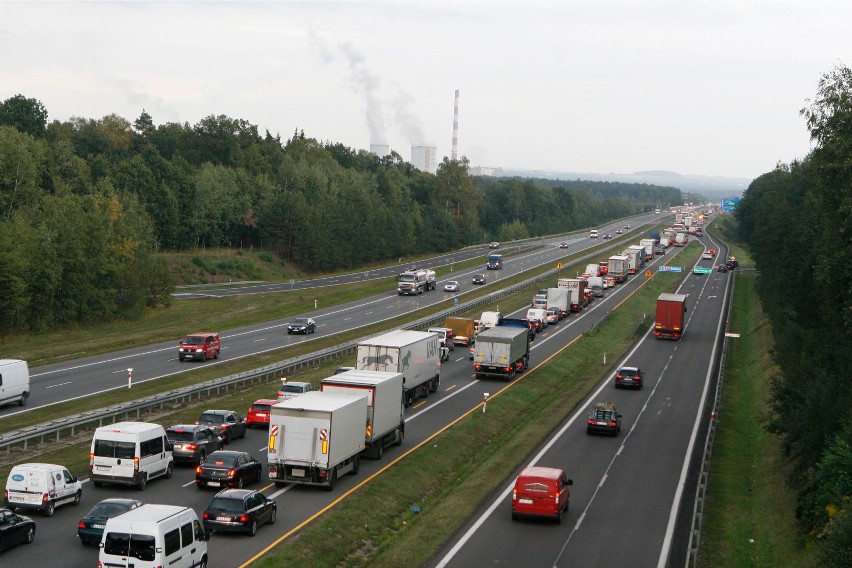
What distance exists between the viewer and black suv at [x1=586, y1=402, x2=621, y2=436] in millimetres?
45750

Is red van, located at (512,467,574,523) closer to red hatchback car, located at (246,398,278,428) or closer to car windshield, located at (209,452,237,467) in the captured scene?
car windshield, located at (209,452,237,467)

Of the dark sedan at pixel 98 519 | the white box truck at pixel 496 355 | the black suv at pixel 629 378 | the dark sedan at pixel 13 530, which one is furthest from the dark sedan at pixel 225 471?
the black suv at pixel 629 378

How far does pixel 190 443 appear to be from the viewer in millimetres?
35500

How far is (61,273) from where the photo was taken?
252ft

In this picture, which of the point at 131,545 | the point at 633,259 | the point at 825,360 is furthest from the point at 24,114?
the point at 131,545

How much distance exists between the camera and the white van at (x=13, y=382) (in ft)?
146

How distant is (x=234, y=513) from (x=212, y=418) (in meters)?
13.3

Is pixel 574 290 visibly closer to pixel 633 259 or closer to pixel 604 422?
pixel 633 259

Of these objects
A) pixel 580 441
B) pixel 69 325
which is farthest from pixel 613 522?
pixel 69 325

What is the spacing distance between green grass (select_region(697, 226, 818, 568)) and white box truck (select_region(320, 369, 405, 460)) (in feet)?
41.3

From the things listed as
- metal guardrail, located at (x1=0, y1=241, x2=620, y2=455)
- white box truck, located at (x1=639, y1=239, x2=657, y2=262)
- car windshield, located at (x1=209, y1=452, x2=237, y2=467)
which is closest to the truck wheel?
car windshield, located at (x1=209, y1=452, x2=237, y2=467)

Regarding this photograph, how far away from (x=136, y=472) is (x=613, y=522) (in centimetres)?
1535

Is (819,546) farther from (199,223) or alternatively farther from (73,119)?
(73,119)

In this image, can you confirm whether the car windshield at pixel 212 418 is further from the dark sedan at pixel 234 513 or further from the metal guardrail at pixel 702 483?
the metal guardrail at pixel 702 483
